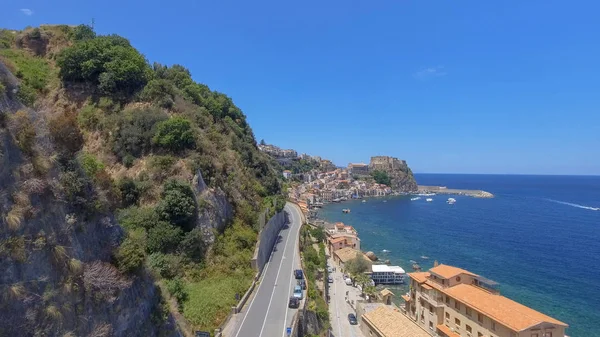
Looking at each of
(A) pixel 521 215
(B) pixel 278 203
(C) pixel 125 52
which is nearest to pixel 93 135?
(C) pixel 125 52

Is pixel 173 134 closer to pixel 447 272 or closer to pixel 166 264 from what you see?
pixel 166 264

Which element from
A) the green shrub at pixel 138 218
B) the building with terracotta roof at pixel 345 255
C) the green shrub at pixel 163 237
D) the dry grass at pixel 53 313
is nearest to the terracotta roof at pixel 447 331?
the building with terracotta roof at pixel 345 255

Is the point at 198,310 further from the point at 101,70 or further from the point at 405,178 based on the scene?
the point at 405,178

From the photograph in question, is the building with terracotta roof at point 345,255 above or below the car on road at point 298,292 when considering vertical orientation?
below

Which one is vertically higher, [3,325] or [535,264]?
[3,325]

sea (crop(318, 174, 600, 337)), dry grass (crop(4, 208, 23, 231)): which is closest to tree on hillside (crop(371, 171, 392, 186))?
sea (crop(318, 174, 600, 337))

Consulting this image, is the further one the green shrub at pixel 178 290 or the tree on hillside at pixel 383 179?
the tree on hillside at pixel 383 179

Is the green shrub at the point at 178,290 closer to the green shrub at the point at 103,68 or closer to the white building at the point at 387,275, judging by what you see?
the green shrub at the point at 103,68
